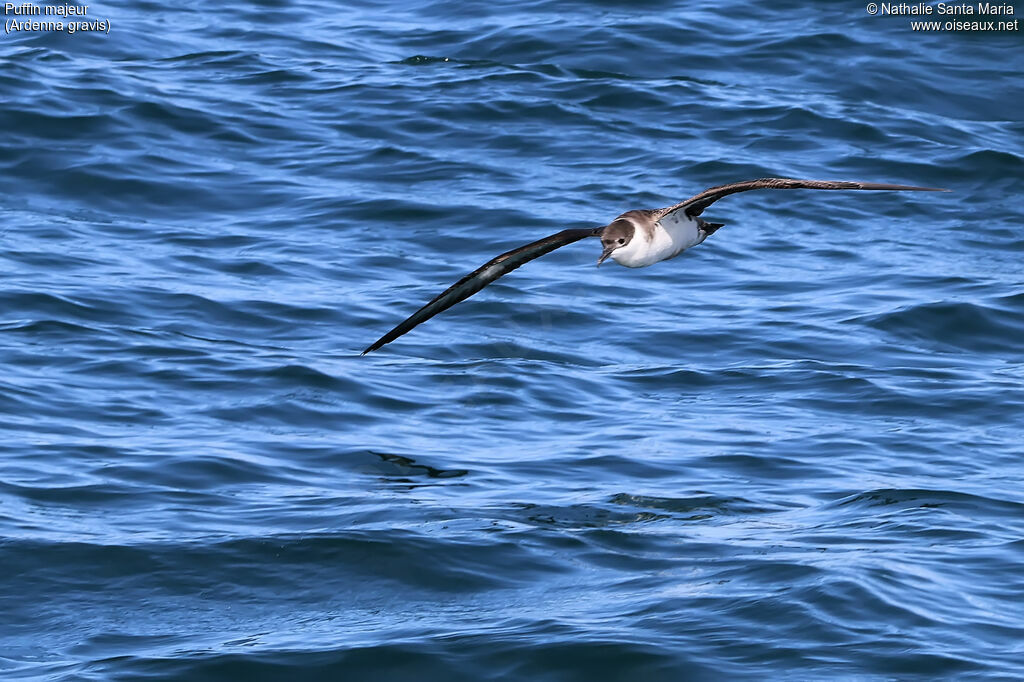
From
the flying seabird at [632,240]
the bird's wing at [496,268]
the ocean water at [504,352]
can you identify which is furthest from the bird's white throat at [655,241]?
the ocean water at [504,352]

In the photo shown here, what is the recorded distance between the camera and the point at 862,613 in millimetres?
7988

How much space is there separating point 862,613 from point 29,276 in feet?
25.1

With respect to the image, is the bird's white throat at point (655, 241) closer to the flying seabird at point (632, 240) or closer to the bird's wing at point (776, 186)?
the flying seabird at point (632, 240)

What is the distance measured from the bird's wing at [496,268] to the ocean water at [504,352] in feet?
3.37

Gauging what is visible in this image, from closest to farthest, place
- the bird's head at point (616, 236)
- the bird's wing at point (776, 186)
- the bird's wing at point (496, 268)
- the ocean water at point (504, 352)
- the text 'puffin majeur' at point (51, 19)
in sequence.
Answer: the bird's wing at point (776, 186)
the ocean water at point (504, 352)
the bird's wing at point (496, 268)
the bird's head at point (616, 236)
the text 'puffin majeur' at point (51, 19)

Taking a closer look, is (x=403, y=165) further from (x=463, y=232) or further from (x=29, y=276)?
(x=29, y=276)

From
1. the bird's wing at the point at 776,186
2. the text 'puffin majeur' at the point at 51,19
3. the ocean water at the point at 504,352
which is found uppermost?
the text 'puffin majeur' at the point at 51,19

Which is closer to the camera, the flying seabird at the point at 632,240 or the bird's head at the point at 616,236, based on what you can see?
the flying seabird at the point at 632,240

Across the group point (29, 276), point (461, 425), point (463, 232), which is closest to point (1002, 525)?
point (461, 425)

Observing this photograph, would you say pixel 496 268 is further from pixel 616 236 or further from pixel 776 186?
pixel 776 186

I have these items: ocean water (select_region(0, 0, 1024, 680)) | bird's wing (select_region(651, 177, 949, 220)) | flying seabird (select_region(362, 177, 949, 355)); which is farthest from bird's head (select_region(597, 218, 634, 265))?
ocean water (select_region(0, 0, 1024, 680))

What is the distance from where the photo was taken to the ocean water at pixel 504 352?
26.7ft

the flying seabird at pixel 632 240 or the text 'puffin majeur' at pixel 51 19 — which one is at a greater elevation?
the text 'puffin majeur' at pixel 51 19

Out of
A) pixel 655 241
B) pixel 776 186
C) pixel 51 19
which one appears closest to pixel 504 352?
pixel 655 241
